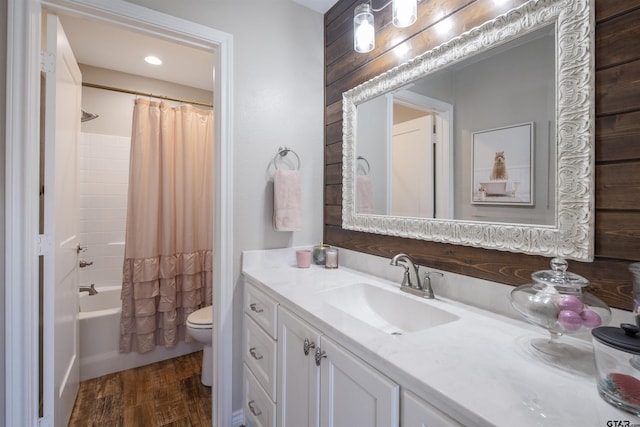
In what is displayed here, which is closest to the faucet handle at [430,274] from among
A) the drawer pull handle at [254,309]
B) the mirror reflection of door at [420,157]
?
the mirror reflection of door at [420,157]

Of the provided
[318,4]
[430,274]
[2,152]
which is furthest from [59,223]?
[318,4]

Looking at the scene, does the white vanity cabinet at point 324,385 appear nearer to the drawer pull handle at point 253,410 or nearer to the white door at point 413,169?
the drawer pull handle at point 253,410

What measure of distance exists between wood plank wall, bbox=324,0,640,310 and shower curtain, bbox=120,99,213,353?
5.73 feet

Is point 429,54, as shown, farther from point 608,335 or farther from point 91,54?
point 91,54

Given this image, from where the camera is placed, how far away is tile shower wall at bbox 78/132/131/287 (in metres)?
2.67

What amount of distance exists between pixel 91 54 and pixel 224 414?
2.76 m

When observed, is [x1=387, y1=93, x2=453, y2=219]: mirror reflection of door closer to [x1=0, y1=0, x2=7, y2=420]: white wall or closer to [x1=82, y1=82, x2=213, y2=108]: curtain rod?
[x1=0, y1=0, x2=7, y2=420]: white wall

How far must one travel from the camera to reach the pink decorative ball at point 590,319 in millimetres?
700

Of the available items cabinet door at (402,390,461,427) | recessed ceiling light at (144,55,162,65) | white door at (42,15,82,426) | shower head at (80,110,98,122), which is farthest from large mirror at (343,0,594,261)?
shower head at (80,110,98,122)

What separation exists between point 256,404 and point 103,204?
7.60ft

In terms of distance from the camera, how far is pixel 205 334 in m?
1.98

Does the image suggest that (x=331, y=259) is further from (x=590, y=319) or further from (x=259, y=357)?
(x=590, y=319)

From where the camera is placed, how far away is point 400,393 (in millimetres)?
706

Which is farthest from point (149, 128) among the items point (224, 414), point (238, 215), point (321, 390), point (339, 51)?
point (321, 390)
